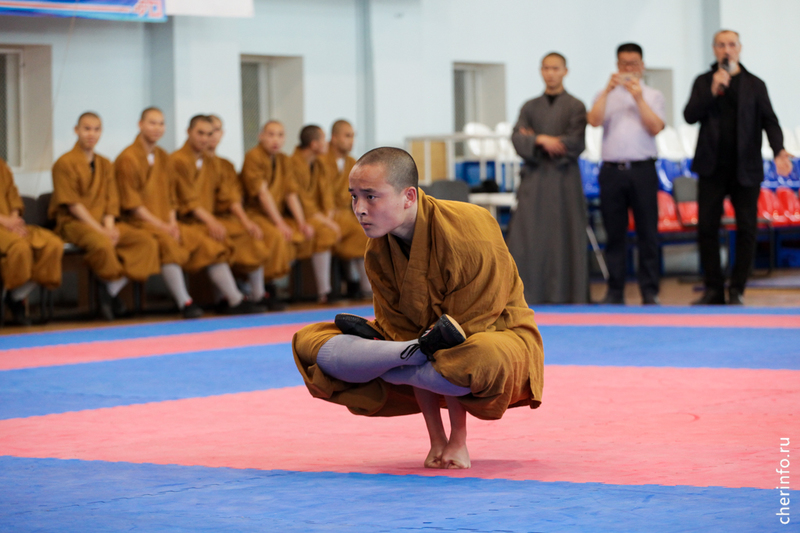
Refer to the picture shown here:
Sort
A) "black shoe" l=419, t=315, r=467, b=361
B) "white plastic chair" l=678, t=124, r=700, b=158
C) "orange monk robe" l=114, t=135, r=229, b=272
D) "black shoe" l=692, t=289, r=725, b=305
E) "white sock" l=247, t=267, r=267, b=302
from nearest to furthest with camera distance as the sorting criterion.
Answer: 1. "black shoe" l=419, t=315, r=467, b=361
2. "black shoe" l=692, t=289, r=725, b=305
3. "orange monk robe" l=114, t=135, r=229, b=272
4. "white sock" l=247, t=267, r=267, b=302
5. "white plastic chair" l=678, t=124, r=700, b=158

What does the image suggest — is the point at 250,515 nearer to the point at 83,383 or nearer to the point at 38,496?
the point at 38,496

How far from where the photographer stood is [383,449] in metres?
3.04

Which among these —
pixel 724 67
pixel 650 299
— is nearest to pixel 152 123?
pixel 650 299

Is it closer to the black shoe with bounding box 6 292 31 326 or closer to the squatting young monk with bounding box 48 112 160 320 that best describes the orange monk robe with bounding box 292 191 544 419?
the squatting young monk with bounding box 48 112 160 320

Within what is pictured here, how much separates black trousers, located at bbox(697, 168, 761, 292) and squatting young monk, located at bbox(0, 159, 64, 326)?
4509 millimetres

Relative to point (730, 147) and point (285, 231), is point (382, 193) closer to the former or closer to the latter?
point (730, 147)

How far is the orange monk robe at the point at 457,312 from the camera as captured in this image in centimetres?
255

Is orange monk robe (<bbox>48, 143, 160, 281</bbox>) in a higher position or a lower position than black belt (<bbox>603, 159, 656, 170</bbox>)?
lower

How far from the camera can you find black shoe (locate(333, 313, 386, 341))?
2.72m

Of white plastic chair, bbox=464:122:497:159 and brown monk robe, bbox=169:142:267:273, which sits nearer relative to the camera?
brown monk robe, bbox=169:142:267:273

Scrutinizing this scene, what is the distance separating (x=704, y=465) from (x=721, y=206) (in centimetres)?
561

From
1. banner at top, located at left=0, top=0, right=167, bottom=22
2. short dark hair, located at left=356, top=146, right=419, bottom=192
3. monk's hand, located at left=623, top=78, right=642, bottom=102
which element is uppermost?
banner at top, located at left=0, top=0, right=167, bottom=22

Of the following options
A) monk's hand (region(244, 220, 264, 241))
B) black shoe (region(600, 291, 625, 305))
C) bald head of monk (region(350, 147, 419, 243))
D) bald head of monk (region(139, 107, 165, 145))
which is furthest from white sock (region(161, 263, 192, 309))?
bald head of monk (region(350, 147, 419, 243))

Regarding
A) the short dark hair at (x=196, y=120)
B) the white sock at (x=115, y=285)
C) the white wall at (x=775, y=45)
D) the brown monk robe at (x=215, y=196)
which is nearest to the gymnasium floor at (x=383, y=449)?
the white sock at (x=115, y=285)
